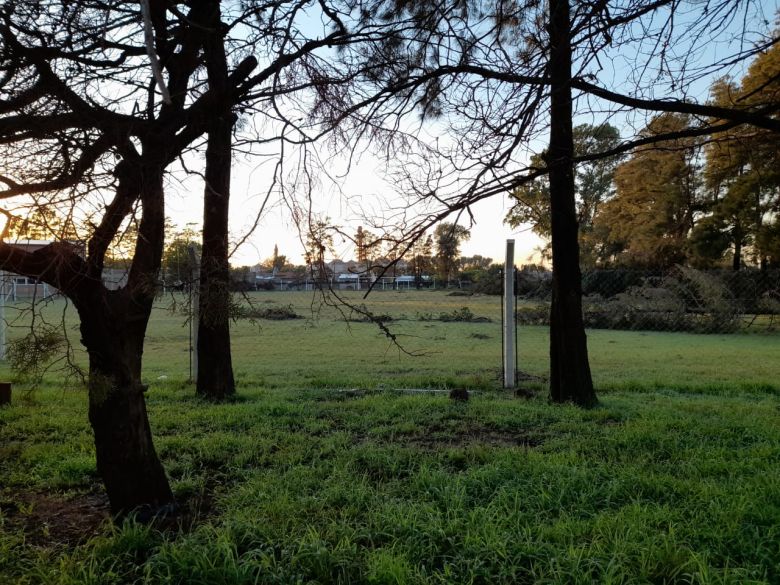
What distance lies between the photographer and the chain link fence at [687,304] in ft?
52.3

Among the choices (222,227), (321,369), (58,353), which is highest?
(222,227)

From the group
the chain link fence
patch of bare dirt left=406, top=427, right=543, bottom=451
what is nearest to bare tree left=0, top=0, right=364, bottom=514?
patch of bare dirt left=406, top=427, right=543, bottom=451

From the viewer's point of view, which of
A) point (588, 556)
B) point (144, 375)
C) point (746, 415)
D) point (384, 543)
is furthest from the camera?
point (144, 375)

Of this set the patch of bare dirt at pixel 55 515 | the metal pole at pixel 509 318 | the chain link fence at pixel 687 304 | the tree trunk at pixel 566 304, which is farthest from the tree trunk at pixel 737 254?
the patch of bare dirt at pixel 55 515

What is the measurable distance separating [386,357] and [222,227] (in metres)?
5.59

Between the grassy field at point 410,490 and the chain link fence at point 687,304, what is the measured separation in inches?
384

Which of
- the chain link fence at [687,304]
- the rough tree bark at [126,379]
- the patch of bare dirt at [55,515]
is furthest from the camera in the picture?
the chain link fence at [687,304]

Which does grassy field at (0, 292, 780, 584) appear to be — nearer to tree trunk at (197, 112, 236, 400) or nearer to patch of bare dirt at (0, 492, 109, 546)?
patch of bare dirt at (0, 492, 109, 546)

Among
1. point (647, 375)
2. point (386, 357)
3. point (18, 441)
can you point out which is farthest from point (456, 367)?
point (18, 441)

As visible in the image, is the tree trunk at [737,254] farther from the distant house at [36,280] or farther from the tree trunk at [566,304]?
the distant house at [36,280]

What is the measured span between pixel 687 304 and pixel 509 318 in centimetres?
1263

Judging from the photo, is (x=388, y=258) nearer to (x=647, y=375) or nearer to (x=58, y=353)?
(x=58, y=353)

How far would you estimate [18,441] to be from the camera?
453 cm

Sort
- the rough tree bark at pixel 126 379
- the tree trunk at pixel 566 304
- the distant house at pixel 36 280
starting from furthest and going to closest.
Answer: the tree trunk at pixel 566 304, the rough tree bark at pixel 126 379, the distant house at pixel 36 280
